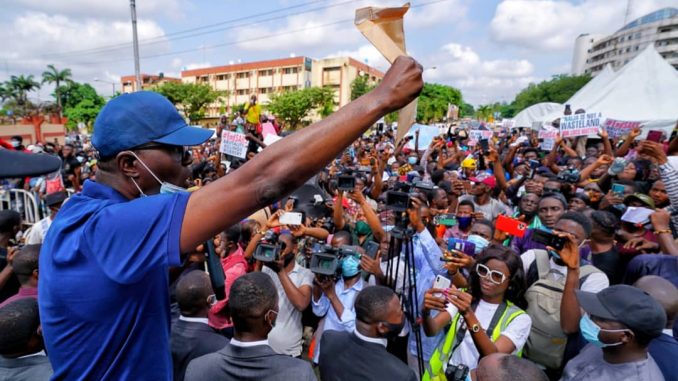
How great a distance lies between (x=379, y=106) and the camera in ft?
2.92

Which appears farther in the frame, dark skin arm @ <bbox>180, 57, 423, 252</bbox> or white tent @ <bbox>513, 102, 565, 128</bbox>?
white tent @ <bbox>513, 102, 565, 128</bbox>

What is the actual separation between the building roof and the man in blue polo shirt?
3839 inches

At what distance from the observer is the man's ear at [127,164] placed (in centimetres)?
112

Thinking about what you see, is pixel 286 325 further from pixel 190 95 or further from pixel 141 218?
pixel 190 95

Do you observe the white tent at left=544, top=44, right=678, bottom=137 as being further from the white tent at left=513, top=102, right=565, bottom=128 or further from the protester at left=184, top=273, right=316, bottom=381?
the protester at left=184, top=273, right=316, bottom=381

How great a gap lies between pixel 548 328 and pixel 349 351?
154cm

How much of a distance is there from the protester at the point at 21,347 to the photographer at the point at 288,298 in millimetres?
1612

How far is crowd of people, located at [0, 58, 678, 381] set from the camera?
89 cm

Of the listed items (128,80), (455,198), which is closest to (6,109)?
(128,80)

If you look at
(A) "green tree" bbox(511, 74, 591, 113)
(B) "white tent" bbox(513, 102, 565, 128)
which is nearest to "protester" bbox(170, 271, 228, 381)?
(B) "white tent" bbox(513, 102, 565, 128)

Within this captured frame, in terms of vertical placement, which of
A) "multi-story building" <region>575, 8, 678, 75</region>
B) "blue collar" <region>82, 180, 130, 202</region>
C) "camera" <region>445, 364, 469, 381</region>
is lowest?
"camera" <region>445, 364, 469, 381</region>

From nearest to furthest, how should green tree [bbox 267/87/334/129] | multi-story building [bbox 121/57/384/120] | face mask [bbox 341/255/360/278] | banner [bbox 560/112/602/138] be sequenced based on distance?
face mask [bbox 341/255/360/278] → banner [bbox 560/112/602/138] → green tree [bbox 267/87/334/129] → multi-story building [bbox 121/57/384/120]

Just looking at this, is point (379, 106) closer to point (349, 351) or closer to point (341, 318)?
point (349, 351)

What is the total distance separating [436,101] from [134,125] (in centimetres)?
5699
